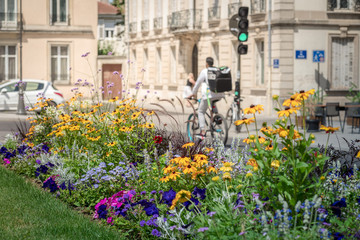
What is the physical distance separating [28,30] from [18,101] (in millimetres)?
15198

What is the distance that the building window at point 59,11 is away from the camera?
143 ft

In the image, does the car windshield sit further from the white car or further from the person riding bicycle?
the person riding bicycle

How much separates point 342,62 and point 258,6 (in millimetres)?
4213

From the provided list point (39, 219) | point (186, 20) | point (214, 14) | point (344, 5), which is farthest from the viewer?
point (186, 20)

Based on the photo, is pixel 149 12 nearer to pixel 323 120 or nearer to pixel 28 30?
pixel 28 30

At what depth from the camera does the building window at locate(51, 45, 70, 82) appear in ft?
145

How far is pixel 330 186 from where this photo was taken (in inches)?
247

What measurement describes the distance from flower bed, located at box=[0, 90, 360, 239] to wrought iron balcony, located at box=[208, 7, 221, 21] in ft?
88.3

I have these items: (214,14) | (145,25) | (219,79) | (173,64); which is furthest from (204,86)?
(145,25)

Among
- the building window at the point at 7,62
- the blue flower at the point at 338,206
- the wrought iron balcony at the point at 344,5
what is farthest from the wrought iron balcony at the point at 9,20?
the blue flower at the point at 338,206

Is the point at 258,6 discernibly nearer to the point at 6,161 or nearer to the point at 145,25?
the point at 145,25

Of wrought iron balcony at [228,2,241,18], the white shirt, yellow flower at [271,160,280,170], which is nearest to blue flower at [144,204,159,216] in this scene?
yellow flower at [271,160,280,170]

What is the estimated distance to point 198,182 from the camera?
21.8 feet

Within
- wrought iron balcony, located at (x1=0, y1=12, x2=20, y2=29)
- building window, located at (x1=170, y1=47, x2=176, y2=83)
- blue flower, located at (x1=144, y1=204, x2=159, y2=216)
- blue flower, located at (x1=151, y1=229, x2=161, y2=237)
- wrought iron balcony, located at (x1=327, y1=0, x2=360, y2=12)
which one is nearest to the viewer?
blue flower, located at (x1=151, y1=229, x2=161, y2=237)
